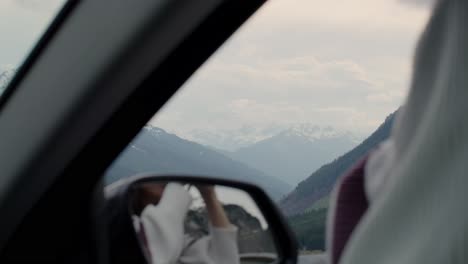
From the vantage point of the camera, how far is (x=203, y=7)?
2189mm

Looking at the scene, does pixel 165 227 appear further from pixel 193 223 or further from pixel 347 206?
pixel 347 206

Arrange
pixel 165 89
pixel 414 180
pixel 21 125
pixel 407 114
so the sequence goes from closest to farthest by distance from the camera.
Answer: pixel 414 180 < pixel 407 114 < pixel 165 89 < pixel 21 125

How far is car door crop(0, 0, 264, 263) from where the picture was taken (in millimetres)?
2229

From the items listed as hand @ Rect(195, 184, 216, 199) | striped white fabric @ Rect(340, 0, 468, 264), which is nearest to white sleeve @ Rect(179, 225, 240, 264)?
hand @ Rect(195, 184, 216, 199)

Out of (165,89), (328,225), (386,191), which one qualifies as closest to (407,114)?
(386,191)

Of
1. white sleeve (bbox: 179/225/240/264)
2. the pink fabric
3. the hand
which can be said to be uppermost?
the pink fabric

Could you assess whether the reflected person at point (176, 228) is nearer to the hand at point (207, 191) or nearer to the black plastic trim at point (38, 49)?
the hand at point (207, 191)

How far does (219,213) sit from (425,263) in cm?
218

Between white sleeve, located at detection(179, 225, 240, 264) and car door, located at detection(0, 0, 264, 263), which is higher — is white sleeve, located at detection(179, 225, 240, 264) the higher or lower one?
the lower one

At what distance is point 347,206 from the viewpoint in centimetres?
172

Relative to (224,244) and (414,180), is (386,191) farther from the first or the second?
(224,244)

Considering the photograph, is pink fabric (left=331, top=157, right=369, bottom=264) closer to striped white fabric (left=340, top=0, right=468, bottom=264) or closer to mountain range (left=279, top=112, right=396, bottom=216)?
mountain range (left=279, top=112, right=396, bottom=216)

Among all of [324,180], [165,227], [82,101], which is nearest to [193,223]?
[165,227]

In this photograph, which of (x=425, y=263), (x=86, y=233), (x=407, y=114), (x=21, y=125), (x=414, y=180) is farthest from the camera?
(x=86, y=233)
